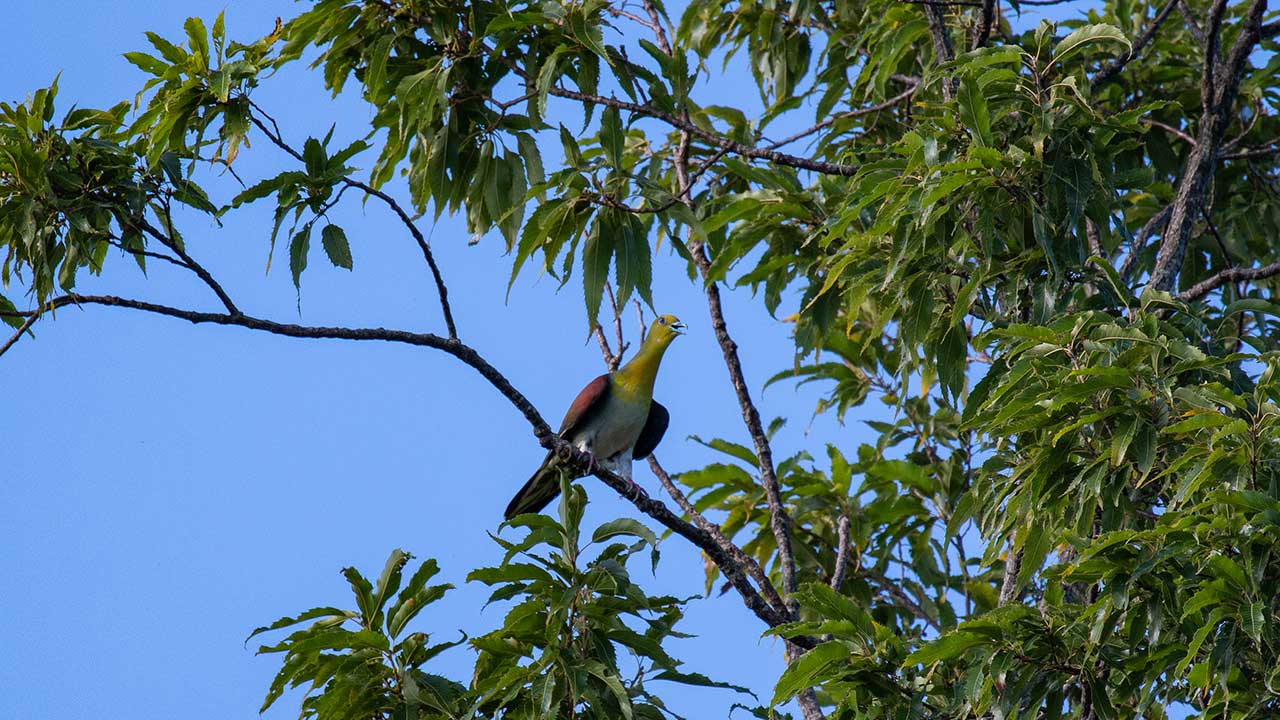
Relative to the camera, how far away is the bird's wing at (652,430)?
8.88m

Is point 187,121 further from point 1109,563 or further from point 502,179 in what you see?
point 1109,563

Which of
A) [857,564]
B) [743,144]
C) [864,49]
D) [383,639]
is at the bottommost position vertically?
[383,639]

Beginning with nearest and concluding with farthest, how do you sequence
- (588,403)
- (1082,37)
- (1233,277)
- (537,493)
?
1. (1082,37)
2. (1233,277)
3. (537,493)
4. (588,403)

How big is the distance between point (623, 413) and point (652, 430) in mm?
522

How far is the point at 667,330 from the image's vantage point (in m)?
8.98

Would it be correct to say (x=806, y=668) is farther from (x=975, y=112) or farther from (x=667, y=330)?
(x=667, y=330)

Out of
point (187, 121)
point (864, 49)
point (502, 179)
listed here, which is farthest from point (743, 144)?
point (187, 121)

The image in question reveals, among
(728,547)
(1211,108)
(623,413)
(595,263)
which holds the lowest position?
(728,547)

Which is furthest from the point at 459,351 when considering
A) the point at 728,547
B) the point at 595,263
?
the point at 728,547

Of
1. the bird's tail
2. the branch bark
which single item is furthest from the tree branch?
the bird's tail

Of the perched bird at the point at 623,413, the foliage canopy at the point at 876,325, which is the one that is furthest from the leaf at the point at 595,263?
the perched bird at the point at 623,413

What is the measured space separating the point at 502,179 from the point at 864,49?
9.41 ft

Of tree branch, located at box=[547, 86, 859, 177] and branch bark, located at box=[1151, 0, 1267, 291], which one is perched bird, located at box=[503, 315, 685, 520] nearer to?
tree branch, located at box=[547, 86, 859, 177]

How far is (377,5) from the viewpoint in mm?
5742
